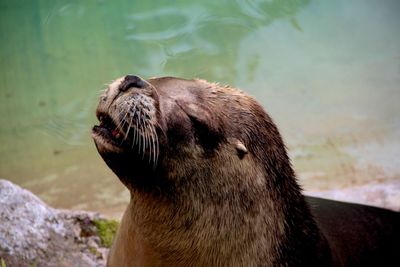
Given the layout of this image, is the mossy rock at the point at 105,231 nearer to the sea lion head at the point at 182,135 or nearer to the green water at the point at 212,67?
the green water at the point at 212,67

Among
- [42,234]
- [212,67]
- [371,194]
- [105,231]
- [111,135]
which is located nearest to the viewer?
[111,135]

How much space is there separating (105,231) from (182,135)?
174cm

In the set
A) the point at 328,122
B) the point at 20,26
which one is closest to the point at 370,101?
the point at 328,122

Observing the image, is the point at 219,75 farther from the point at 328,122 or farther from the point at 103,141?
the point at 103,141

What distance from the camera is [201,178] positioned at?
2883mm

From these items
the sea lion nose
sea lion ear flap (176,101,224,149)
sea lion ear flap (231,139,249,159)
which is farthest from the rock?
the sea lion nose

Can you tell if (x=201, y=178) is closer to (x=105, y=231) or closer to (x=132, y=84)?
(x=132, y=84)

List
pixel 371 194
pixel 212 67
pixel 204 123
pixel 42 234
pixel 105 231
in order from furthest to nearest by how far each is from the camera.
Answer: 1. pixel 212 67
2. pixel 371 194
3. pixel 105 231
4. pixel 42 234
5. pixel 204 123

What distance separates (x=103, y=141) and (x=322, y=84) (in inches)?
170

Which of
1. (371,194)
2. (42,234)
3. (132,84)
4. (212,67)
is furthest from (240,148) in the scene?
(212,67)

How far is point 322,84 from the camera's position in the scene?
6.69m

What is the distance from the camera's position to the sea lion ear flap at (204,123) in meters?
2.85

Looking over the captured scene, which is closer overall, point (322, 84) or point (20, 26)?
point (322, 84)

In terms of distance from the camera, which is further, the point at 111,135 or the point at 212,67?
the point at 212,67
